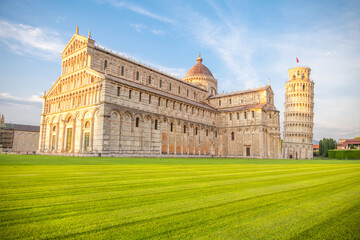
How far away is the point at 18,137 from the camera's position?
2643 inches

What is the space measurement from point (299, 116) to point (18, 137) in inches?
3409

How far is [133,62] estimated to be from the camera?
48.3 metres

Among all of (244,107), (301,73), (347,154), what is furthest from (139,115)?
(301,73)

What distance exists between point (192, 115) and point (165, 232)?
48.7m

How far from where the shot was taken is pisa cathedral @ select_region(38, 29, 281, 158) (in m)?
37.0

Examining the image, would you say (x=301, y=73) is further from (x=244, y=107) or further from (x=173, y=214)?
(x=173, y=214)

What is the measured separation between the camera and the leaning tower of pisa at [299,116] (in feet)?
271

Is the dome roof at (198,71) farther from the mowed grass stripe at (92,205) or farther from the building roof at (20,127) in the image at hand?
the mowed grass stripe at (92,205)

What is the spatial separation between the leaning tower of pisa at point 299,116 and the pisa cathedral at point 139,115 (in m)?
28.7

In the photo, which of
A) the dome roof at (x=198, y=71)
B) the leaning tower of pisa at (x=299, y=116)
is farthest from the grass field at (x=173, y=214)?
the leaning tower of pisa at (x=299, y=116)

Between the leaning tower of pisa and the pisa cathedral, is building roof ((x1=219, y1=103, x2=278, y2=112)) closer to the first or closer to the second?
the pisa cathedral

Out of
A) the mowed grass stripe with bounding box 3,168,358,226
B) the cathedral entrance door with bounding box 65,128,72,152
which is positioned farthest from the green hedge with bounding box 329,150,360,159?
the mowed grass stripe with bounding box 3,168,358,226

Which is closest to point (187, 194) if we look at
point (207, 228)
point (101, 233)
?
point (207, 228)

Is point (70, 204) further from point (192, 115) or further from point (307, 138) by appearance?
point (307, 138)
